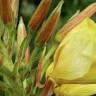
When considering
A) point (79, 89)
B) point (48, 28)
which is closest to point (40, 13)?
point (48, 28)

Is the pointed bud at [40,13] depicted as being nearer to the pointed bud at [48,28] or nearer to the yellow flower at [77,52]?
the pointed bud at [48,28]

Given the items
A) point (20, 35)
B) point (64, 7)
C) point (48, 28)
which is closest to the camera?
point (48, 28)

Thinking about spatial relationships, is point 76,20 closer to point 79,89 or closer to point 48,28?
point 48,28

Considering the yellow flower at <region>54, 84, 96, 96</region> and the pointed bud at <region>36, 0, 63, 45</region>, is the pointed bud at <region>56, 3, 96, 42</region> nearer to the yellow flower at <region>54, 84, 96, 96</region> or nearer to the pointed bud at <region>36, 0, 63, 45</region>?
the pointed bud at <region>36, 0, 63, 45</region>

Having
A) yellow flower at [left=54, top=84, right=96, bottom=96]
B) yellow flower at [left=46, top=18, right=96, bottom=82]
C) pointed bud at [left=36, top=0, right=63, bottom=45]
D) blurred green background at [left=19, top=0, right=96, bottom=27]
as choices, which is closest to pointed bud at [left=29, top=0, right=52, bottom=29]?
pointed bud at [left=36, top=0, right=63, bottom=45]

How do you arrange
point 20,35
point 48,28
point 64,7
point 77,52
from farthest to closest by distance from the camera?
point 64,7 < point 20,35 < point 48,28 < point 77,52

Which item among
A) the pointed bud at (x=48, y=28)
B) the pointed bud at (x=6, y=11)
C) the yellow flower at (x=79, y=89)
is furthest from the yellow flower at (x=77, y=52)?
the pointed bud at (x=6, y=11)
